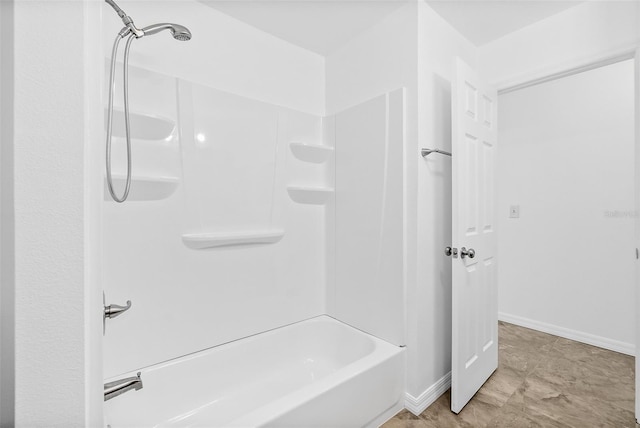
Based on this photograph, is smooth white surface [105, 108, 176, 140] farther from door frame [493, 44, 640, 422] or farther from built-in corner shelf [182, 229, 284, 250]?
door frame [493, 44, 640, 422]

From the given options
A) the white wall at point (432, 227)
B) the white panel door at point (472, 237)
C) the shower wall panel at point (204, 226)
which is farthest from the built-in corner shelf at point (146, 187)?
the white panel door at point (472, 237)

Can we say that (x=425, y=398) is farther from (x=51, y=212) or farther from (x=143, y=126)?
(x=143, y=126)

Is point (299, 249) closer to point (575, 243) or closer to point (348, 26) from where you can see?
point (348, 26)

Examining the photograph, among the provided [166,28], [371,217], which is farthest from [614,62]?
[166,28]

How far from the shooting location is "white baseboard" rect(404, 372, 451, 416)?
69.2 inches

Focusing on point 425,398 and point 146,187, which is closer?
point 146,187

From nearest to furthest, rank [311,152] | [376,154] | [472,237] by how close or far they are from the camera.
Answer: [472,237] → [376,154] → [311,152]

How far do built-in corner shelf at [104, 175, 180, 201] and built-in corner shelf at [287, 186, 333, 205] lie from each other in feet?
2.52

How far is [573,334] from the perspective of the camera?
271cm

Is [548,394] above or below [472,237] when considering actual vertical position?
below

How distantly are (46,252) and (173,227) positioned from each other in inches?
45.8

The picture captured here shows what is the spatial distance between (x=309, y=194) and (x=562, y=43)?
6.13 feet

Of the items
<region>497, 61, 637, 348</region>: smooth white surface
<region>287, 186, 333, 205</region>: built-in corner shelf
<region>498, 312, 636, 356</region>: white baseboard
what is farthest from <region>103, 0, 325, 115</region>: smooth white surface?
<region>498, 312, 636, 356</region>: white baseboard

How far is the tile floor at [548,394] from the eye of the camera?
1669mm
